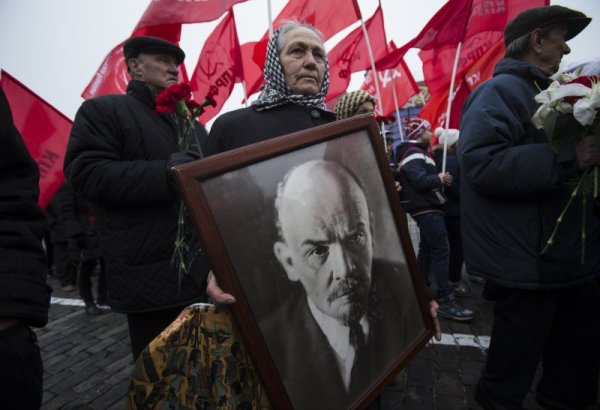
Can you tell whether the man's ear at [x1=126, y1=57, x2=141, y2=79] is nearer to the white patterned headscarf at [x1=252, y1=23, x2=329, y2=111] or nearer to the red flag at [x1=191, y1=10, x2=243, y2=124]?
the white patterned headscarf at [x1=252, y1=23, x2=329, y2=111]

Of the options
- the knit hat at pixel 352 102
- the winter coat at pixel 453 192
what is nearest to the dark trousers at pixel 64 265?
the knit hat at pixel 352 102

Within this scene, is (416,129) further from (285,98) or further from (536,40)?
(285,98)

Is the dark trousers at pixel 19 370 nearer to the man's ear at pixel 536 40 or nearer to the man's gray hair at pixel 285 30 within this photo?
the man's gray hair at pixel 285 30

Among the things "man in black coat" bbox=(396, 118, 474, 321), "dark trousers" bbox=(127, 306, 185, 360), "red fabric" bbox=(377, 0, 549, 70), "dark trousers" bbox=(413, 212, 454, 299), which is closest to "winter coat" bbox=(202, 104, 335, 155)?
"dark trousers" bbox=(127, 306, 185, 360)

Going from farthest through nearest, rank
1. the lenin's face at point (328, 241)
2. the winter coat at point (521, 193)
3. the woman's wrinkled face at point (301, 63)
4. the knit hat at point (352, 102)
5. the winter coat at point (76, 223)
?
the winter coat at point (76, 223) < the knit hat at point (352, 102) < the winter coat at point (521, 193) < the woman's wrinkled face at point (301, 63) < the lenin's face at point (328, 241)

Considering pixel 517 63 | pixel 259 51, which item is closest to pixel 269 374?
pixel 517 63

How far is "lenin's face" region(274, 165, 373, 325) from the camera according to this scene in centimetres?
96

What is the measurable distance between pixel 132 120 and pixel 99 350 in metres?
2.75

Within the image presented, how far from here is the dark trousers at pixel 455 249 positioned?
4516mm

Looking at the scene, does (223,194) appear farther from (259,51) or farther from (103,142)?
(259,51)

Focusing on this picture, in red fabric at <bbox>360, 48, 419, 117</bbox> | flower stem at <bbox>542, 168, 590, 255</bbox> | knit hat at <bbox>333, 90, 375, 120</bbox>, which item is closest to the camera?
flower stem at <bbox>542, 168, 590, 255</bbox>

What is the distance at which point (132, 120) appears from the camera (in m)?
1.80

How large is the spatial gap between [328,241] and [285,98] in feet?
2.31

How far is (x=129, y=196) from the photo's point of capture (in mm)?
1651
